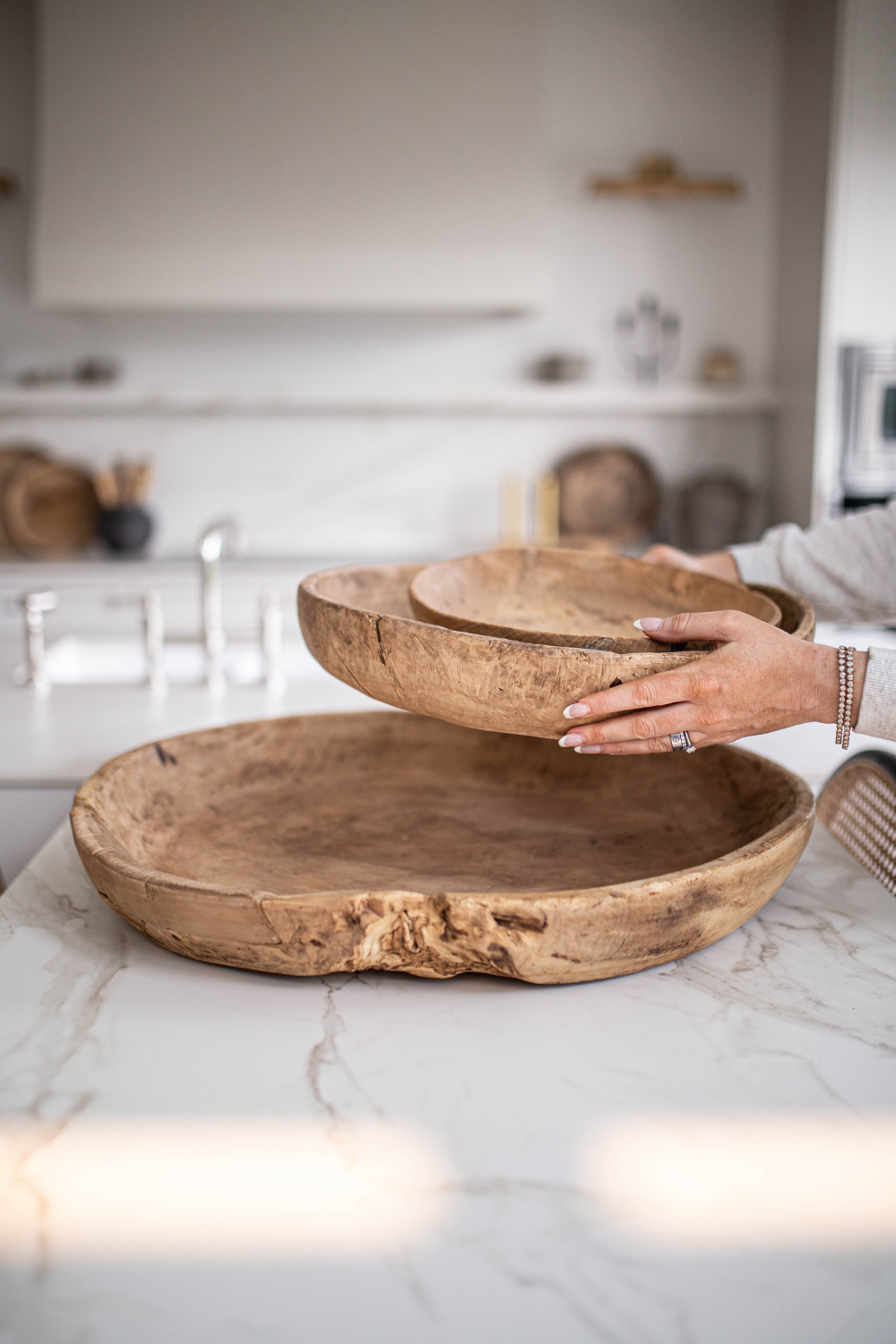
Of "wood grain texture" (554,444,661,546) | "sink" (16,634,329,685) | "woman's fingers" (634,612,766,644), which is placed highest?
"wood grain texture" (554,444,661,546)

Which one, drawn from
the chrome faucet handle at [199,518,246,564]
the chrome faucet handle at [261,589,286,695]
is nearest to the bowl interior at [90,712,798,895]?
the chrome faucet handle at [261,589,286,695]

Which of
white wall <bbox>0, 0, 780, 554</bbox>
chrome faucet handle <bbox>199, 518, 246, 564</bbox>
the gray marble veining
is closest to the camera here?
the gray marble veining

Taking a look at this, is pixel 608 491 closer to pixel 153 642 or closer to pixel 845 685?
pixel 153 642

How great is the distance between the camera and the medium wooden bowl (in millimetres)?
935

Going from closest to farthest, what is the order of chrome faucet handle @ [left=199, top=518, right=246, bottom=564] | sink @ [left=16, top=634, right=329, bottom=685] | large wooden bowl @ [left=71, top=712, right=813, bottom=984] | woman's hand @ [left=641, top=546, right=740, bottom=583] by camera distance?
large wooden bowl @ [left=71, top=712, right=813, bottom=984], woman's hand @ [left=641, top=546, right=740, bottom=583], chrome faucet handle @ [left=199, top=518, right=246, bottom=564], sink @ [left=16, top=634, right=329, bottom=685]

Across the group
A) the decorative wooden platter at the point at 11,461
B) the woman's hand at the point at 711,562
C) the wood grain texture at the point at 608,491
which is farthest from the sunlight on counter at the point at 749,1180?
the decorative wooden platter at the point at 11,461

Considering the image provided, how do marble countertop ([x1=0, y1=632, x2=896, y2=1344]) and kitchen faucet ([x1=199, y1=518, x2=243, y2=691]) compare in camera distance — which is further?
kitchen faucet ([x1=199, y1=518, x2=243, y2=691])

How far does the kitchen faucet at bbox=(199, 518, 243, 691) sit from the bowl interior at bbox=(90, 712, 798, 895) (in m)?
0.64

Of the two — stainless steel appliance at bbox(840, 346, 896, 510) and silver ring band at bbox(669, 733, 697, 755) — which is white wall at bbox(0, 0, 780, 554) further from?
silver ring band at bbox(669, 733, 697, 755)

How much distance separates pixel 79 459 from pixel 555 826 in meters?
3.06

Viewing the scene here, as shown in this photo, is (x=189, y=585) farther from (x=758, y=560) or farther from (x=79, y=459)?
(x=758, y=560)

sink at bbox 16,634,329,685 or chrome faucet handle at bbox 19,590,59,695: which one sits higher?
chrome faucet handle at bbox 19,590,59,695

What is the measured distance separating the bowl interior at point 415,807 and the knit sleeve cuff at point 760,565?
335mm

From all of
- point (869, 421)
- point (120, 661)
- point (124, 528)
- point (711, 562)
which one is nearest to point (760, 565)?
point (711, 562)
